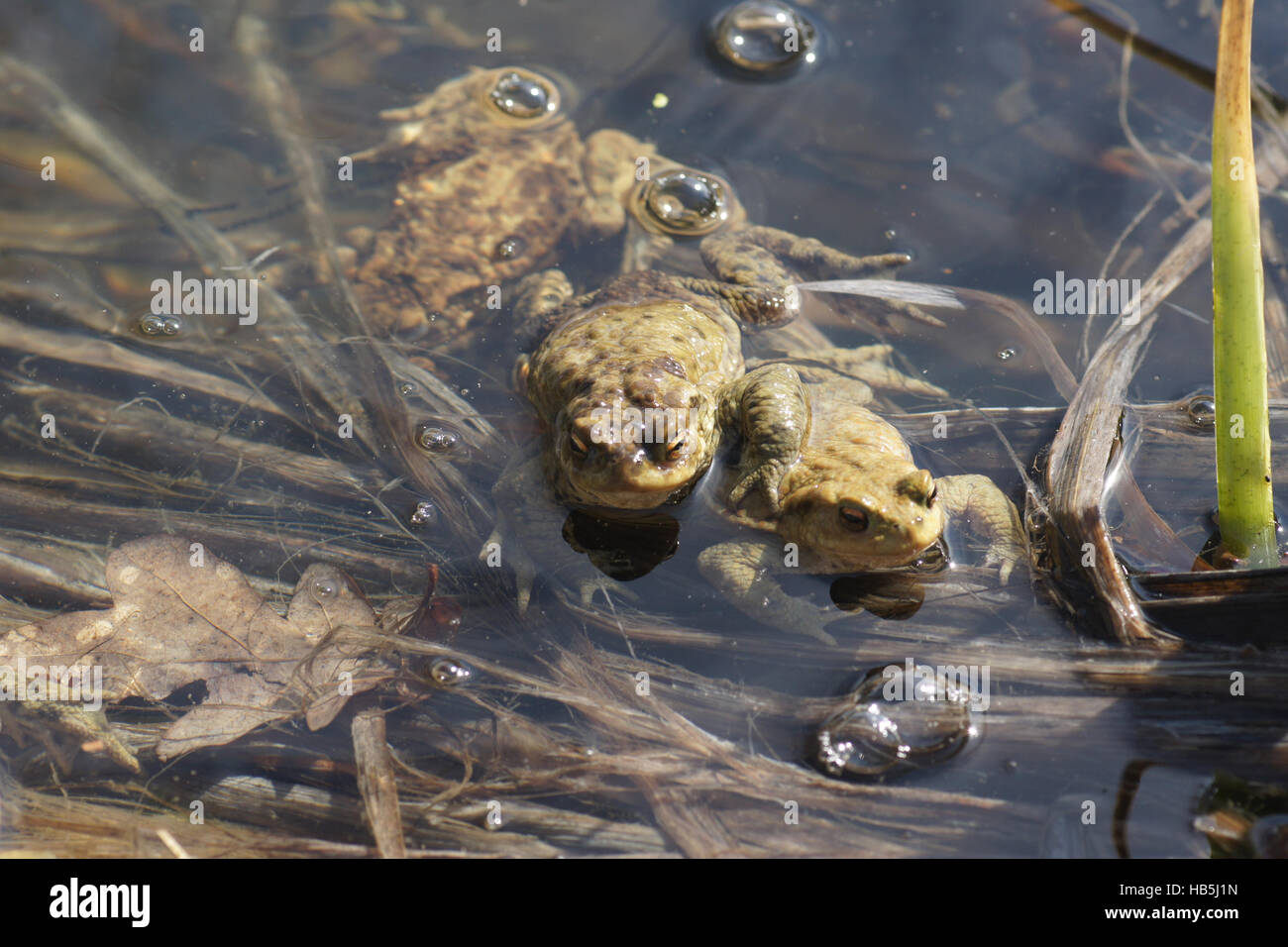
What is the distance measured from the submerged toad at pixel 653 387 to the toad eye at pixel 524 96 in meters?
1.48

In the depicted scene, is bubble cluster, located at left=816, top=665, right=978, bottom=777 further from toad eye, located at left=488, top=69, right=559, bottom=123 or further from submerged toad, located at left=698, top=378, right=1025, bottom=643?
toad eye, located at left=488, top=69, right=559, bottom=123

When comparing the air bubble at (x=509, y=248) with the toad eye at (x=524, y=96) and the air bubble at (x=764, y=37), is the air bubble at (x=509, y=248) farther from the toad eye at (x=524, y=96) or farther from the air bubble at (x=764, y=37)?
the air bubble at (x=764, y=37)

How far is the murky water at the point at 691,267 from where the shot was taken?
328cm

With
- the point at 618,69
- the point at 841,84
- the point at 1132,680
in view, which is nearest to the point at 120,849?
the point at 1132,680

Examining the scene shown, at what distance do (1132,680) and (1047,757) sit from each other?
0.50 m

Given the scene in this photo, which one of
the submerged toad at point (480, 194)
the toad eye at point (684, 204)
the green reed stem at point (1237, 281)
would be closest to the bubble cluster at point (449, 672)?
the submerged toad at point (480, 194)

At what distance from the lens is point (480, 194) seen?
5488 millimetres

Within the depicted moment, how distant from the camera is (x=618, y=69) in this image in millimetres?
5840

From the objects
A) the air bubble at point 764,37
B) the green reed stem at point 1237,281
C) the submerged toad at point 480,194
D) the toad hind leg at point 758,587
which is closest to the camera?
the green reed stem at point 1237,281

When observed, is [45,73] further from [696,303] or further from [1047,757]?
[1047,757]

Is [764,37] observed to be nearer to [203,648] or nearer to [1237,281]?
[1237,281]

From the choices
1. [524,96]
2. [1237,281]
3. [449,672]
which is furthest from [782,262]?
[449,672]

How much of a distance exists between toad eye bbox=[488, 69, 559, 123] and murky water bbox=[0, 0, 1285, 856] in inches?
6.8

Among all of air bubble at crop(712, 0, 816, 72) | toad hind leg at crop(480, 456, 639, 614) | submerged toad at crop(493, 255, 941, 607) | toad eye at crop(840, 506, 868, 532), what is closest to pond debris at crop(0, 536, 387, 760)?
toad hind leg at crop(480, 456, 639, 614)
